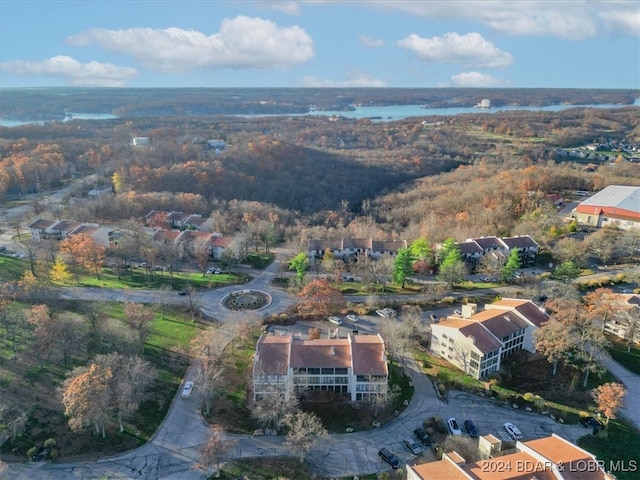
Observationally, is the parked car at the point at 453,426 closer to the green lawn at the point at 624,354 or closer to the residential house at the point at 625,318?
the green lawn at the point at 624,354

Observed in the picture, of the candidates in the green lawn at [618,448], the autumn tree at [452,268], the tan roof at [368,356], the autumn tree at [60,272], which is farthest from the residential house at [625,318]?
the autumn tree at [60,272]

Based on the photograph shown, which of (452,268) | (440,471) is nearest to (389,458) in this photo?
(440,471)

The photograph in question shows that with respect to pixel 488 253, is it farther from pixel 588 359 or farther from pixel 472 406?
pixel 472 406

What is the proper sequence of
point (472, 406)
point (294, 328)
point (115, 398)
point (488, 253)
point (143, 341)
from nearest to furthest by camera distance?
point (115, 398) → point (472, 406) → point (143, 341) → point (294, 328) → point (488, 253)

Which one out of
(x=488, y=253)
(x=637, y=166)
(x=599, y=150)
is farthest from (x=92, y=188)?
(x=599, y=150)

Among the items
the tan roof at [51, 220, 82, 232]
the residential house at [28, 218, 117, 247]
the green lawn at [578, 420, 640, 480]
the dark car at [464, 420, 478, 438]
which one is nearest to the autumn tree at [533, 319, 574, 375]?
the green lawn at [578, 420, 640, 480]

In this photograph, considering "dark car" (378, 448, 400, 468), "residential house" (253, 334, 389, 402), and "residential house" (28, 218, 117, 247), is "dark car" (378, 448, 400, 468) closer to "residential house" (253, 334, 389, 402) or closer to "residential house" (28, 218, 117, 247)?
"residential house" (253, 334, 389, 402)
